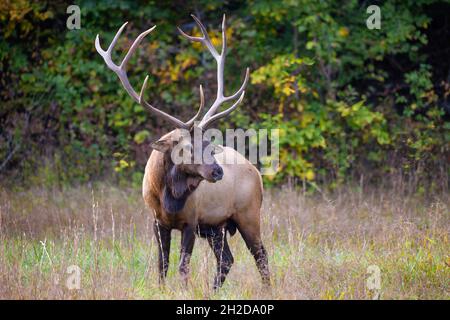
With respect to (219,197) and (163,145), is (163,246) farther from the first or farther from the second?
Answer: (163,145)

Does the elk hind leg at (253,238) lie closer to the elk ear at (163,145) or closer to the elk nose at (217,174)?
the elk nose at (217,174)

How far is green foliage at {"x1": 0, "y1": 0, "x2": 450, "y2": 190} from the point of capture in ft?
34.3

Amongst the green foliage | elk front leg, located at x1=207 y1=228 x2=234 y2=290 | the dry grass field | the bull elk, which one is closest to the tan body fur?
the bull elk

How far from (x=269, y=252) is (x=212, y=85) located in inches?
179

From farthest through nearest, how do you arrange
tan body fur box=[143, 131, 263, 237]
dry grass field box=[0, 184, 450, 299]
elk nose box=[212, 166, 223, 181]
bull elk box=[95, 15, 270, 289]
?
tan body fur box=[143, 131, 263, 237]
bull elk box=[95, 15, 270, 289]
elk nose box=[212, 166, 223, 181]
dry grass field box=[0, 184, 450, 299]

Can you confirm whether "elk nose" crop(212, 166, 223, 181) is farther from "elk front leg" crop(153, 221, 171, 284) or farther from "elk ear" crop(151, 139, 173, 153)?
"elk front leg" crop(153, 221, 171, 284)

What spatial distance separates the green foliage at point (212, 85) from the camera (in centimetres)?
1046

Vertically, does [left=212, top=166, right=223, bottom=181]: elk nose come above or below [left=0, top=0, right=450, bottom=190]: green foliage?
below

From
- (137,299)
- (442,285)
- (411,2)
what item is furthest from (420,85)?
(137,299)

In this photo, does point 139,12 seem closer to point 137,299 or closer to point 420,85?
point 420,85

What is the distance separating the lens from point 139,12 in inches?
426

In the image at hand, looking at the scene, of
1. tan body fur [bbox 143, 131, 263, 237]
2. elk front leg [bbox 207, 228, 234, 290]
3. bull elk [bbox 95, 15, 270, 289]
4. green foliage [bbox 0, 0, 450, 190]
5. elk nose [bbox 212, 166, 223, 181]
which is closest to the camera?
elk nose [bbox 212, 166, 223, 181]

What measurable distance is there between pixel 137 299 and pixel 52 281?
67cm

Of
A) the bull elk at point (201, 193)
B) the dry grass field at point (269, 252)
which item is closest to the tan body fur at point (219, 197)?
the bull elk at point (201, 193)
